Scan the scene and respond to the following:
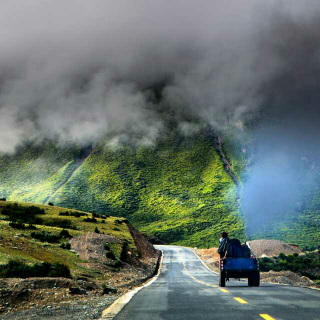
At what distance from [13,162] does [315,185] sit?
Answer: 131 metres

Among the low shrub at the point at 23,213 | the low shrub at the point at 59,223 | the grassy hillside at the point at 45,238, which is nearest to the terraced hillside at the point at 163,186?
the grassy hillside at the point at 45,238

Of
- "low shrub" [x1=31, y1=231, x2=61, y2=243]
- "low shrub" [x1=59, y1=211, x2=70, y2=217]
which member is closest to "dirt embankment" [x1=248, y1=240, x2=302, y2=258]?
"low shrub" [x1=59, y1=211, x2=70, y2=217]

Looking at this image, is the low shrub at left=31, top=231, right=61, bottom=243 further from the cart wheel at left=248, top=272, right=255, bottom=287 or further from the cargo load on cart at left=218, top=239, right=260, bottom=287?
the cart wheel at left=248, top=272, right=255, bottom=287

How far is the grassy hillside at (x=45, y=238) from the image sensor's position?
29.7 m

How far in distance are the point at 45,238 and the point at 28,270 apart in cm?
1949

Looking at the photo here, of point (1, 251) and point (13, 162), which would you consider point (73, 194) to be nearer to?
point (13, 162)

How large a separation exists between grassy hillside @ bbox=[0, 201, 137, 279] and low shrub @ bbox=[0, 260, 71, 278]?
3.84ft

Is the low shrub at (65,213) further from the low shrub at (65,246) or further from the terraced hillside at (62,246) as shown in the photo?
the low shrub at (65,246)

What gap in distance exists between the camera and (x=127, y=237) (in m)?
65.6

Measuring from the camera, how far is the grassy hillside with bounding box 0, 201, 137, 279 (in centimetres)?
2973

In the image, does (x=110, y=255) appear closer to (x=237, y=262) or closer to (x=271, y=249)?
(x=237, y=262)

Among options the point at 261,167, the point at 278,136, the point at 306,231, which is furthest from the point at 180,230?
the point at 278,136

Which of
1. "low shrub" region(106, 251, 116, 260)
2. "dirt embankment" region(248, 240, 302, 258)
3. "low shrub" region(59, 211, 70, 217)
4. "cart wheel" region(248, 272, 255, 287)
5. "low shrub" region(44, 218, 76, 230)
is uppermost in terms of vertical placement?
"dirt embankment" region(248, 240, 302, 258)

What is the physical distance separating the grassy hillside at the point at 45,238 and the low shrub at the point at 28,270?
117cm
